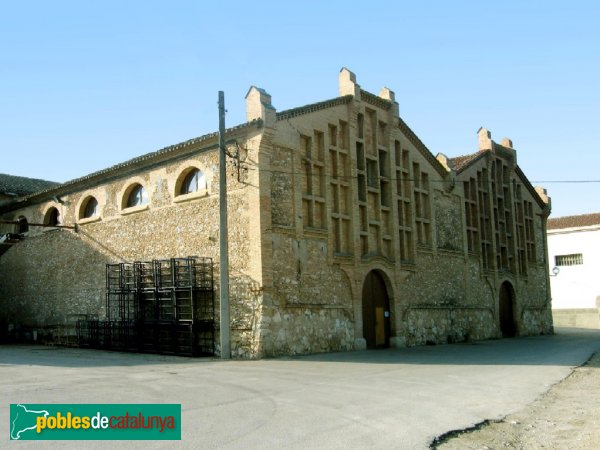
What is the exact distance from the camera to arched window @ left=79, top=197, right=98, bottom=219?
85.3 feet

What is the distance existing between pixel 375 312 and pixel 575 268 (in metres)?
31.8

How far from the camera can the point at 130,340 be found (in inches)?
865

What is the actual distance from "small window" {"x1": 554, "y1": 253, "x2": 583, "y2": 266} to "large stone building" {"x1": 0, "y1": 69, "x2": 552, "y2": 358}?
712 inches

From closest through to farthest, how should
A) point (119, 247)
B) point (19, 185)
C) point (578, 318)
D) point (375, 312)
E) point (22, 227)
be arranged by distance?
point (375, 312)
point (119, 247)
point (22, 227)
point (19, 185)
point (578, 318)

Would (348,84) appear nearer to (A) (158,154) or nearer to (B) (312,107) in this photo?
(B) (312,107)

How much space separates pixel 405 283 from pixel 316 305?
231 inches

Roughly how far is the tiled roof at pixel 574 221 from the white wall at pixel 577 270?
57 cm

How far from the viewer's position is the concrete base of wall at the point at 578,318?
4471 centimetres

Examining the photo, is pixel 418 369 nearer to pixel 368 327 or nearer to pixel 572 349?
pixel 368 327

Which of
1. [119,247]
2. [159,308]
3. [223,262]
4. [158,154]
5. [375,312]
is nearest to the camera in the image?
[223,262]

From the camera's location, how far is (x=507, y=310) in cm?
3297

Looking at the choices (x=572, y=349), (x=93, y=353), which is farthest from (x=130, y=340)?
(x=572, y=349)

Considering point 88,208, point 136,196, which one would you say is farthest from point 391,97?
point 88,208

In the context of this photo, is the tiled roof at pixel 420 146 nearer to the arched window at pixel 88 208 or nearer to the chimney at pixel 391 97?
the chimney at pixel 391 97
